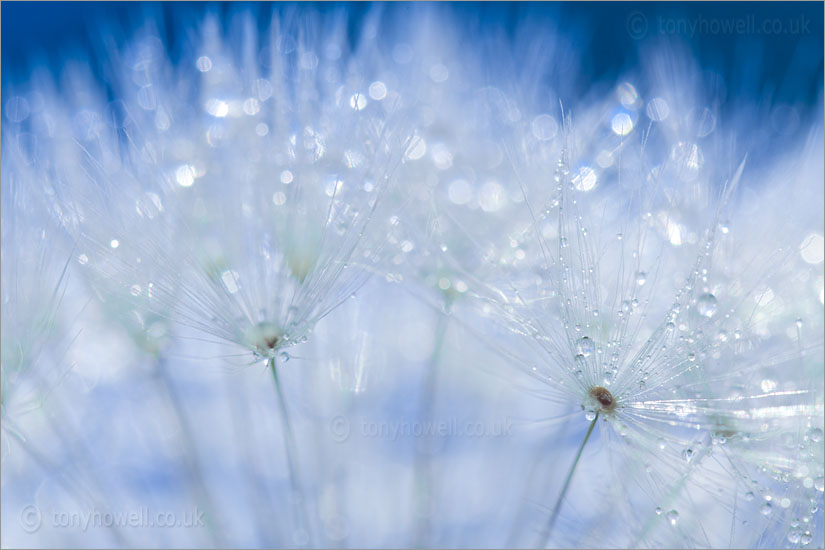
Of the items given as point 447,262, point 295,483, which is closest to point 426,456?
point 295,483

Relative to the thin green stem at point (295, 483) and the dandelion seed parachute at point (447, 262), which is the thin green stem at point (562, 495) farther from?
the thin green stem at point (295, 483)

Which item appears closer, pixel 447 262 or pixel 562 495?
pixel 562 495

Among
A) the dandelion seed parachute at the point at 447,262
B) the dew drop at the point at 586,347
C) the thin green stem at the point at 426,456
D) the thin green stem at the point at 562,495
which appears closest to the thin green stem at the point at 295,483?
the dandelion seed parachute at the point at 447,262

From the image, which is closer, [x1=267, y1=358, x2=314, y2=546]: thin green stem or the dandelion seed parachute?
the dandelion seed parachute

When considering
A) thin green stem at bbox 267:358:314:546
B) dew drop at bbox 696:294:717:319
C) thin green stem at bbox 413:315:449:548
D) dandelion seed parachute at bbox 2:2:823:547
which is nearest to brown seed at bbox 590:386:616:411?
Answer: dandelion seed parachute at bbox 2:2:823:547

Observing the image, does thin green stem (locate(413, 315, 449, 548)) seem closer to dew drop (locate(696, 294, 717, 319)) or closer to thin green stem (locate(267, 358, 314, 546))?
thin green stem (locate(267, 358, 314, 546))

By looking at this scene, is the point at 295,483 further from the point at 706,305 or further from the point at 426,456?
the point at 706,305
